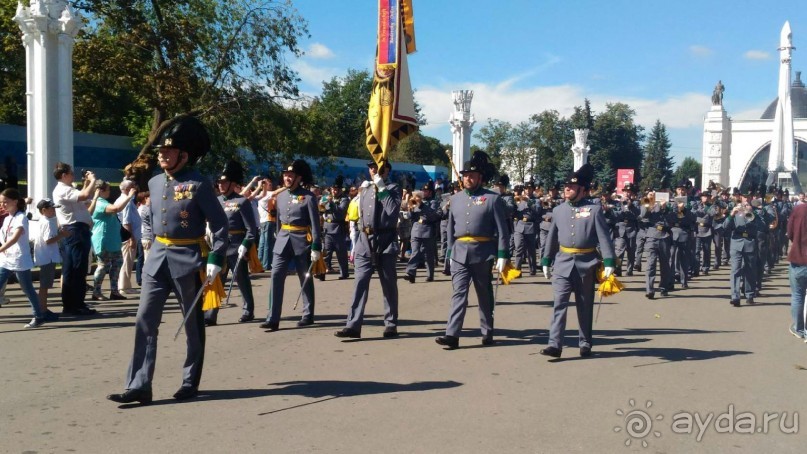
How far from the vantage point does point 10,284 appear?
44.2 ft

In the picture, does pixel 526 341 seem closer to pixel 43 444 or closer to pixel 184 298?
pixel 184 298

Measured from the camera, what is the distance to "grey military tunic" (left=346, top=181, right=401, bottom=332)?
934 cm

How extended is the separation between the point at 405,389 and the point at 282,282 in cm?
321

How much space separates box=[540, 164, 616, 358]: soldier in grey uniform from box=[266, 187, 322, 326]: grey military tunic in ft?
9.79

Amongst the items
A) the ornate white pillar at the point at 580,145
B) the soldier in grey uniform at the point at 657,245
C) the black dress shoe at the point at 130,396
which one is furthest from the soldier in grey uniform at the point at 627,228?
the ornate white pillar at the point at 580,145

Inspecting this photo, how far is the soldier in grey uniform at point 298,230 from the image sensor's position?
974 centimetres

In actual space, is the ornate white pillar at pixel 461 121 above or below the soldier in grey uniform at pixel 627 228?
above

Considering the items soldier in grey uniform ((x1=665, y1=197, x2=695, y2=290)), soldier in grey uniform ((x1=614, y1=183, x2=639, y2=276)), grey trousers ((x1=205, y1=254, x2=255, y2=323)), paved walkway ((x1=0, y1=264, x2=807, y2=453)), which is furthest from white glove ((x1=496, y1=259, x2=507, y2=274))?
soldier in grey uniform ((x1=614, y1=183, x2=639, y2=276))

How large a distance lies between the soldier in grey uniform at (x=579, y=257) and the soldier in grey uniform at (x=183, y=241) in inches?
147

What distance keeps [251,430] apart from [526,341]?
4.53 m

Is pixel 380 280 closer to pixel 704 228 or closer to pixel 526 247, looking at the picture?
pixel 526 247

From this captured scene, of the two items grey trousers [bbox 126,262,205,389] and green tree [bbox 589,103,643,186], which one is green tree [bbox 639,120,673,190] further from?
Result: grey trousers [bbox 126,262,205,389]

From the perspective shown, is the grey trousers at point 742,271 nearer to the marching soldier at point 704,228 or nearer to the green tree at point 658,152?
the marching soldier at point 704,228

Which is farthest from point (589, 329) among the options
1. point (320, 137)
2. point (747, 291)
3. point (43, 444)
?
point (320, 137)
